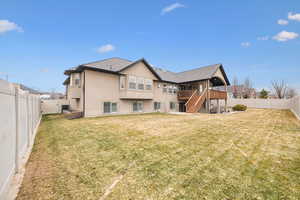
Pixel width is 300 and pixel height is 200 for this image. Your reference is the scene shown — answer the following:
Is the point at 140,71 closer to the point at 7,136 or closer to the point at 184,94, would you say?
the point at 184,94

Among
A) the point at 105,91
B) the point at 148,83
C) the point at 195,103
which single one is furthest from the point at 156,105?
the point at 105,91

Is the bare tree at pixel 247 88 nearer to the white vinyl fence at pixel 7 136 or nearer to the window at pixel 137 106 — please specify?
the window at pixel 137 106

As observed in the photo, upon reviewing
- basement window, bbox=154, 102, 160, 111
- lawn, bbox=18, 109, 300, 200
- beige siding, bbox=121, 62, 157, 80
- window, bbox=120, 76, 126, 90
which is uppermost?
beige siding, bbox=121, 62, 157, 80

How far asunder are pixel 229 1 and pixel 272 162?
664 inches

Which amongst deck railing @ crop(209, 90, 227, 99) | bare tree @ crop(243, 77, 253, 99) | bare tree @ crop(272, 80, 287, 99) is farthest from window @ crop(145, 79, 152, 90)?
bare tree @ crop(272, 80, 287, 99)

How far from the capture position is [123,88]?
47.3 feet

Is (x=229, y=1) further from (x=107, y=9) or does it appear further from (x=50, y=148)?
(x=50, y=148)

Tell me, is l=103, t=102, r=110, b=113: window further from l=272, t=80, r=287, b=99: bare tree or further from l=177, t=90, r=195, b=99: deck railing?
l=272, t=80, r=287, b=99: bare tree

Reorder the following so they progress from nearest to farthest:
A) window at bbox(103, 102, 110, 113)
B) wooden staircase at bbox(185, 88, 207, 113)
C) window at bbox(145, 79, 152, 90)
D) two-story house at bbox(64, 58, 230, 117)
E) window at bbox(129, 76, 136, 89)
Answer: two-story house at bbox(64, 58, 230, 117) < window at bbox(103, 102, 110, 113) < window at bbox(129, 76, 136, 89) < wooden staircase at bbox(185, 88, 207, 113) < window at bbox(145, 79, 152, 90)

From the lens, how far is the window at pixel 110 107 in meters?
13.5

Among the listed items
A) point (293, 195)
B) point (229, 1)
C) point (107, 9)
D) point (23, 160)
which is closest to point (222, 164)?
point (293, 195)

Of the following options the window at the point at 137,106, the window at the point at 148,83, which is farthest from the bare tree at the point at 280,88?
the window at the point at 137,106

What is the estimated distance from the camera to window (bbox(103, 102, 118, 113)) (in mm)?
13547

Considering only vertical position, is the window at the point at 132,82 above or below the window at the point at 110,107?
above
